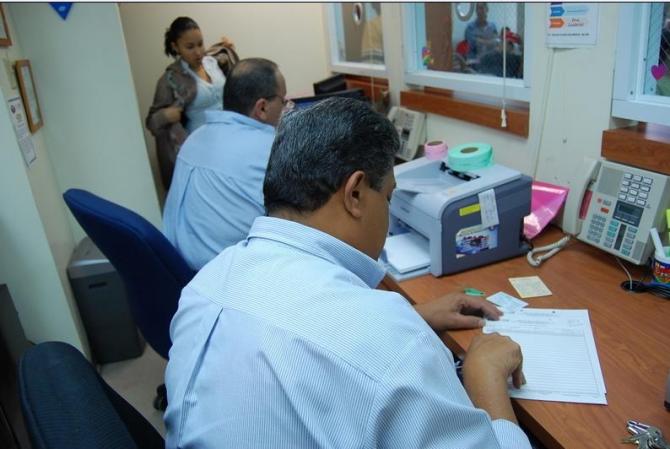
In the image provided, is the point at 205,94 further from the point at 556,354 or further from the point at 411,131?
the point at 556,354

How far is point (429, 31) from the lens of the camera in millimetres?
2215

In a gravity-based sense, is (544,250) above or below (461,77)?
below

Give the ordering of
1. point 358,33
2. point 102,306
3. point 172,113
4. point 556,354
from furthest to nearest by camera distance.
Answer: point 358,33 < point 172,113 < point 102,306 < point 556,354

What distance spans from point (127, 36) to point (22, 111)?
1193 millimetres

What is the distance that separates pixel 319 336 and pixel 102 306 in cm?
188

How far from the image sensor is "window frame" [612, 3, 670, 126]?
1.23 meters

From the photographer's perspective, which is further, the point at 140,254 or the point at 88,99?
the point at 88,99

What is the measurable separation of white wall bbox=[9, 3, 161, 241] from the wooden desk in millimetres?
1628

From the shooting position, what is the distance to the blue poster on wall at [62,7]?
207 centimetres

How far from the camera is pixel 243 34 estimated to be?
10.1ft

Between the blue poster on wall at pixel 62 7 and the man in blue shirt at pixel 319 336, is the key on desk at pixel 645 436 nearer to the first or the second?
the man in blue shirt at pixel 319 336

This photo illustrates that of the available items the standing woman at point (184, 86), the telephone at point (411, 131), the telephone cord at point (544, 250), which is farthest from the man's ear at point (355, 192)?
the standing woman at point (184, 86)

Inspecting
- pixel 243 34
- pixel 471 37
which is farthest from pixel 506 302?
pixel 243 34

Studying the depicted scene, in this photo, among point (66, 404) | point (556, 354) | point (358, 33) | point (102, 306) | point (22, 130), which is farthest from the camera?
point (358, 33)
